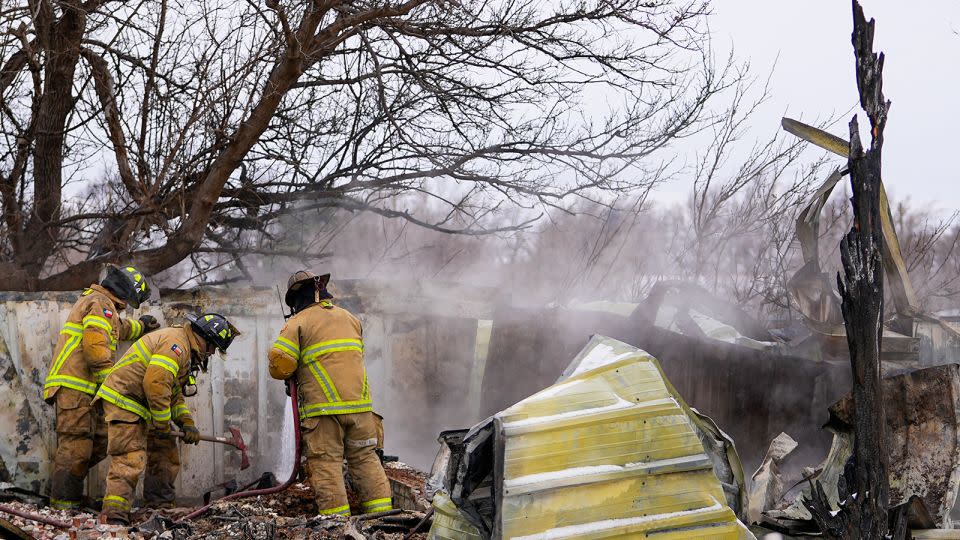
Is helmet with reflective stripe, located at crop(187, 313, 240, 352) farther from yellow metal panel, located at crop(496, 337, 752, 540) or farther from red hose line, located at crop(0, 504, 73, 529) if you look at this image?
yellow metal panel, located at crop(496, 337, 752, 540)

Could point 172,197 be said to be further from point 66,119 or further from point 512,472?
point 512,472

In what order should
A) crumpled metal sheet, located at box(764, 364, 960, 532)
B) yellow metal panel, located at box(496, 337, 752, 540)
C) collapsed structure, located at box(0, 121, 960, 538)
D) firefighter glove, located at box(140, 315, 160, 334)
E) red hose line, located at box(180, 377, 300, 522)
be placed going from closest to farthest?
yellow metal panel, located at box(496, 337, 752, 540) → collapsed structure, located at box(0, 121, 960, 538) → crumpled metal sheet, located at box(764, 364, 960, 532) → red hose line, located at box(180, 377, 300, 522) → firefighter glove, located at box(140, 315, 160, 334)

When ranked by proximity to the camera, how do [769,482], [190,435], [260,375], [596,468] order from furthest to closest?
[260,375], [190,435], [769,482], [596,468]

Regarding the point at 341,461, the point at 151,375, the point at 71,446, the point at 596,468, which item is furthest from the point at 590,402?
the point at 71,446

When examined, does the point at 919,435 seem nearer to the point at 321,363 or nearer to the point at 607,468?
the point at 607,468

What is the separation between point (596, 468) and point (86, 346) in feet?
16.4

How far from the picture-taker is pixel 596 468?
10.6 feet

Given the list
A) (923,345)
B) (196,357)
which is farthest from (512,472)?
(923,345)

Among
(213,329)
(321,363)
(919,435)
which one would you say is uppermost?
(213,329)

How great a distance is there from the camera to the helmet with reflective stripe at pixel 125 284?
274 inches

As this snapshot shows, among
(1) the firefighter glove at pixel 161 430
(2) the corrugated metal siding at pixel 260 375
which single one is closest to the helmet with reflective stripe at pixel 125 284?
(2) the corrugated metal siding at pixel 260 375

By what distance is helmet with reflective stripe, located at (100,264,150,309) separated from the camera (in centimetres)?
696

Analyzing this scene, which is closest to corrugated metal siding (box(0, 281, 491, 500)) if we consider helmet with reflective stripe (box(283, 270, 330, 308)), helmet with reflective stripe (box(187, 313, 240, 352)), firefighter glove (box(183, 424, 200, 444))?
firefighter glove (box(183, 424, 200, 444))

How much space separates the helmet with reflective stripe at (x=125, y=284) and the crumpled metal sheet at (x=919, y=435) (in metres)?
5.12
